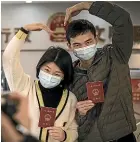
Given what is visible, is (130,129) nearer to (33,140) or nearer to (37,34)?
(33,140)

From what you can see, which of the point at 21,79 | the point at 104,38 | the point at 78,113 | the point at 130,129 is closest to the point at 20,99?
the point at 21,79

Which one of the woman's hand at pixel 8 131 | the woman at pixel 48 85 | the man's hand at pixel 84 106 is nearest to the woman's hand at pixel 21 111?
the woman's hand at pixel 8 131

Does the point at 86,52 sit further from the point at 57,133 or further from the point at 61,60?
the point at 57,133

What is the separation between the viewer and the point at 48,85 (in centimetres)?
103

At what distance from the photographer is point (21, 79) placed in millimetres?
984

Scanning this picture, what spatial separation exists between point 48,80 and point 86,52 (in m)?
0.19

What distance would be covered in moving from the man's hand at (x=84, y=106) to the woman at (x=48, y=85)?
23 mm

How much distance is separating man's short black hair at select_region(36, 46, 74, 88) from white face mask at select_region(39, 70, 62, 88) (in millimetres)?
32

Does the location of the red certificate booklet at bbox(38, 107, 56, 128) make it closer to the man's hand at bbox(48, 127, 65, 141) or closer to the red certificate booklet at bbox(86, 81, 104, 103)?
the man's hand at bbox(48, 127, 65, 141)

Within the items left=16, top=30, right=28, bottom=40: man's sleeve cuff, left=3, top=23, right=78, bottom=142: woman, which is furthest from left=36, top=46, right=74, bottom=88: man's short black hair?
left=16, top=30, right=28, bottom=40: man's sleeve cuff

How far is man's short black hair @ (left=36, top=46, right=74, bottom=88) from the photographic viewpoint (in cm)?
101

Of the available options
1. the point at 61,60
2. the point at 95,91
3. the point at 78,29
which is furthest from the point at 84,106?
the point at 78,29

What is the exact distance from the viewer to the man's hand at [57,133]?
0.96 metres

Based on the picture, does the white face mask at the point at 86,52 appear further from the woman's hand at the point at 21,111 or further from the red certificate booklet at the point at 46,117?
the woman's hand at the point at 21,111
